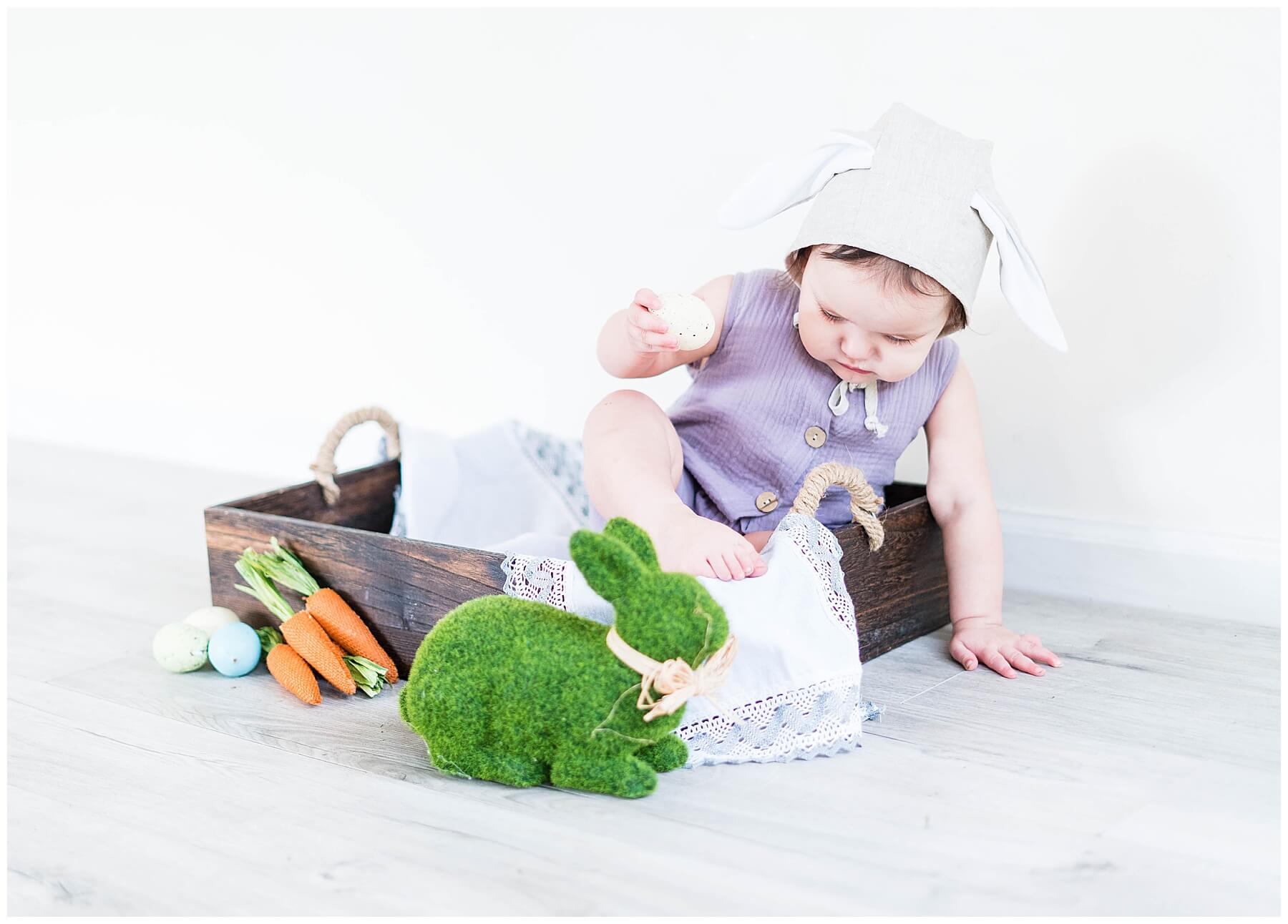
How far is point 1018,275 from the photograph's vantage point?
116 centimetres

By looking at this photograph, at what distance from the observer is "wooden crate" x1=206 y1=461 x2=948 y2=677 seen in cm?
119

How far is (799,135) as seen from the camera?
1.62 m

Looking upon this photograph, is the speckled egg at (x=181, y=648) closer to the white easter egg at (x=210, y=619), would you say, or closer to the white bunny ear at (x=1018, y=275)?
the white easter egg at (x=210, y=619)

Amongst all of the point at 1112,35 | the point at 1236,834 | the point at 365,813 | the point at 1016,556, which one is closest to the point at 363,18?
the point at 1112,35

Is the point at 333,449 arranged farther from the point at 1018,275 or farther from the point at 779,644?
the point at 1018,275

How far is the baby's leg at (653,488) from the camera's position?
1.06m

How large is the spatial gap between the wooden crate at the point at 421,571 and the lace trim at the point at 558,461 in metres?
0.35

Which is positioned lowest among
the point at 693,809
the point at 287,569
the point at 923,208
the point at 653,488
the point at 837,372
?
the point at 693,809

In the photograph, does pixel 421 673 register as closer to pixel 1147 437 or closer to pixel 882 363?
pixel 882 363

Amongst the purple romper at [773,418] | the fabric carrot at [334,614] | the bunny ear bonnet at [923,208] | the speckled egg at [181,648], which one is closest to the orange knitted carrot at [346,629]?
the fabric carrot at [334,614]

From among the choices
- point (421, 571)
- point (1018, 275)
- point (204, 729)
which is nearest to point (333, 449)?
point (421, 571)

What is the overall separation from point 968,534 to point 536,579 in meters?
0.49

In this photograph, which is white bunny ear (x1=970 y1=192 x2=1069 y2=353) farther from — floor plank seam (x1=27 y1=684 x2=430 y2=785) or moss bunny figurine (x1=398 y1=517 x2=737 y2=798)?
floor plank seam (x1=27 y1=684 x2=430 y2=785)

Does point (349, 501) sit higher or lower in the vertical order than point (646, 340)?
lower
